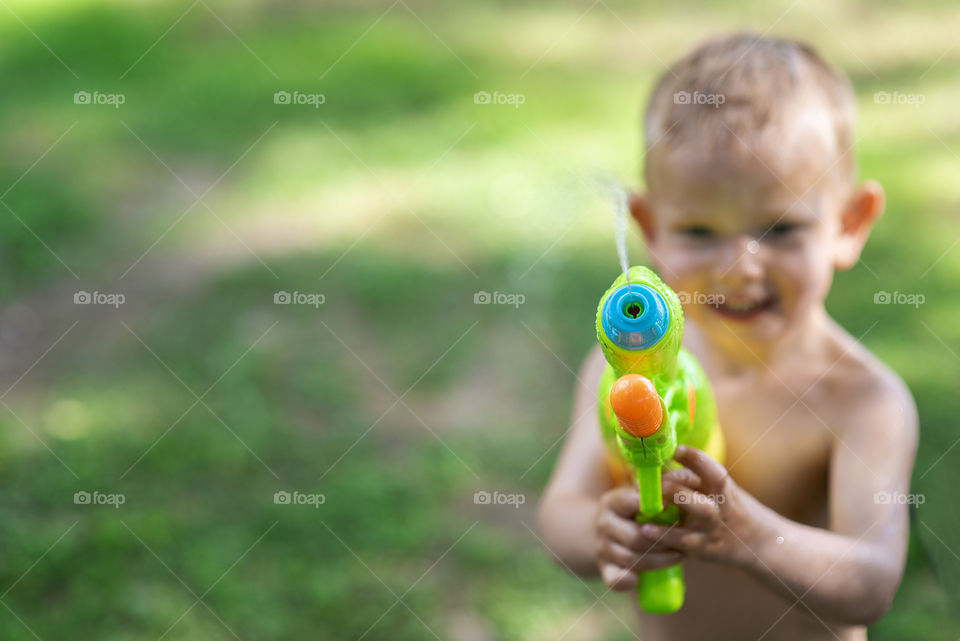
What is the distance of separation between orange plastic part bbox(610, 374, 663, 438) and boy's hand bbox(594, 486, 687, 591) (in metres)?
0.24

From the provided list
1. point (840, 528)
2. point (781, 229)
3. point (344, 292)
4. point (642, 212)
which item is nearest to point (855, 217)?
point (781, 229)

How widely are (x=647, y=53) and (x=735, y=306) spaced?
3932 millimetres

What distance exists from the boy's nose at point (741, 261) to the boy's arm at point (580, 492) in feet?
1.10

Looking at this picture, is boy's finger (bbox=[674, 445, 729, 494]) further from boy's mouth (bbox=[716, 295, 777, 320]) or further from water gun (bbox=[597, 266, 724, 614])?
boy's mouth (bbox=[716, 295, 777, 320])

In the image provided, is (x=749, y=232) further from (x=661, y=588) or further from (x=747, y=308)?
(x=661, y=588)

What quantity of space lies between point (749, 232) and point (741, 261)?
0.17 ft

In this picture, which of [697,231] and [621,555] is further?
[697,231]

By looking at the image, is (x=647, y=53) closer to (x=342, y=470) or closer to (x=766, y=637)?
(x=342, y=470)

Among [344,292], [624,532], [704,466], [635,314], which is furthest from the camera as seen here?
[344,292]

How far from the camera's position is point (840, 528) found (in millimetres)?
1717

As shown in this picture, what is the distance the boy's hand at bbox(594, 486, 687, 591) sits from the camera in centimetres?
158

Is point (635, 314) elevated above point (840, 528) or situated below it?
above

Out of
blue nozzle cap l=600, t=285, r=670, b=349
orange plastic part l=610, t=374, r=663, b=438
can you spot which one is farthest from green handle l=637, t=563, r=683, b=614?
blue nozzle cap l=600, t=285, r=670, b=349

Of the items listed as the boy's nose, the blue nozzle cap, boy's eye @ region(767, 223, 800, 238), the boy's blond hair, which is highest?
the boy's blond hair
